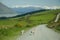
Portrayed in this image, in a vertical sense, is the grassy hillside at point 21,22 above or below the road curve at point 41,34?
above

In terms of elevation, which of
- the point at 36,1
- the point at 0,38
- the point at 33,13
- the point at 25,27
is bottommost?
the point at 0,38

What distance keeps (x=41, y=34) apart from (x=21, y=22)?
0.40 metres

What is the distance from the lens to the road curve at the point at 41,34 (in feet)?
7.61

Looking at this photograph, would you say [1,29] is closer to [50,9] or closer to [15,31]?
[15,31]

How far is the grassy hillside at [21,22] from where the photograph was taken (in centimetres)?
231

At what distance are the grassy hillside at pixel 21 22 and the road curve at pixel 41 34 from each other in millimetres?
Result: 91

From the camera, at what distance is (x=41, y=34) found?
92.1 inches

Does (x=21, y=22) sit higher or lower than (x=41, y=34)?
higher

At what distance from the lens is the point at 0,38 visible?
229cm

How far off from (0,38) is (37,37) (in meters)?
0.62

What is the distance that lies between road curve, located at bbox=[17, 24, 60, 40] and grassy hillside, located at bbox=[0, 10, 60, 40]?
9 cm

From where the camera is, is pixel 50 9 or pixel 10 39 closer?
pixel 10 39

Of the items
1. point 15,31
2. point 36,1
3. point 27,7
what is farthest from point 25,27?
point 36,1

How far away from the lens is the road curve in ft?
7.61
